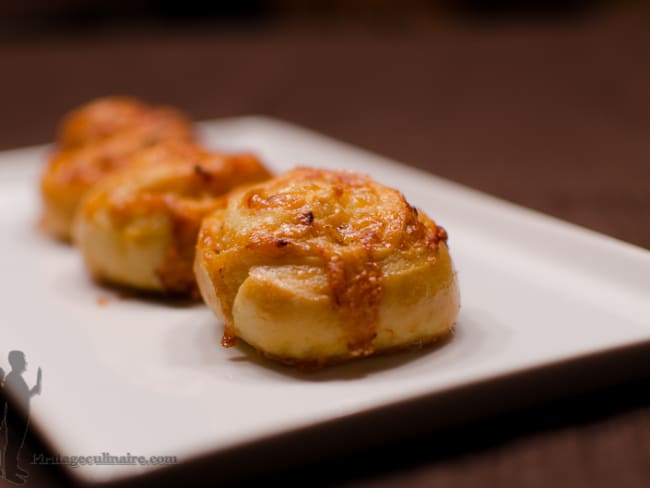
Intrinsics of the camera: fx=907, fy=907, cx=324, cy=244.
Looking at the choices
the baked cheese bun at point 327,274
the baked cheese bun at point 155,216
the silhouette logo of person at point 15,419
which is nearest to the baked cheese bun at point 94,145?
the baked cheese bun at point 155,216

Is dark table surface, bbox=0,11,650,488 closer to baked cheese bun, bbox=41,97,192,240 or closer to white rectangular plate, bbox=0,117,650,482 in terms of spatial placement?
white rectangular plate, bbox=0,117,650,482

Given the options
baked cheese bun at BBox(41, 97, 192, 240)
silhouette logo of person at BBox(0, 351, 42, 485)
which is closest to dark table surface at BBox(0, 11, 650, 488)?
silhouette logo of person at BBox(0, 351, 42, 485)

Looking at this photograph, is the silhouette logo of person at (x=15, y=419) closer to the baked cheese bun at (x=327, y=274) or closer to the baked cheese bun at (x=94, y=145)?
the baked cheese bun at (x=327, y=274)

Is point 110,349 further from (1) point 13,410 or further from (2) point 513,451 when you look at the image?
(2) point 513,451

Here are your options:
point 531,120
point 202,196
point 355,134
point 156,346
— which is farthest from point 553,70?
point 156,346

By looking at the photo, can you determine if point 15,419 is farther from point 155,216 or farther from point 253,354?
point 155,216

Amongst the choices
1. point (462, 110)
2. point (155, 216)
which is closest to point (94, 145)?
point (155, 216)

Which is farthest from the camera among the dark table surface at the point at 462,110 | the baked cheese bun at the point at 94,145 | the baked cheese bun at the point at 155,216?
the baked cheese bun at the point at 94,145
